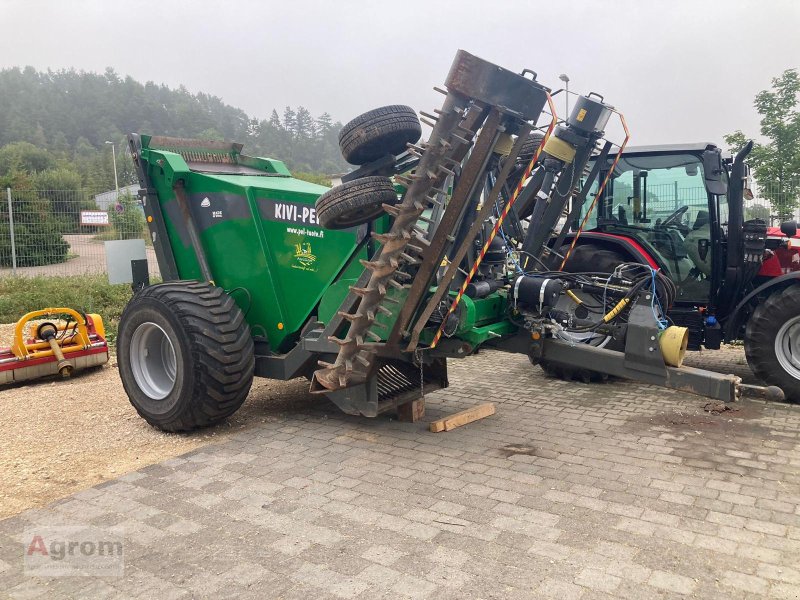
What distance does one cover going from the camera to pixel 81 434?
16.4 feet

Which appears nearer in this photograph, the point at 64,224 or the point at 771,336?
the point at 771,336

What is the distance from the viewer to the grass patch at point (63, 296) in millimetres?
10312

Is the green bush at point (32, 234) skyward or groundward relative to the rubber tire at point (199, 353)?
skyward

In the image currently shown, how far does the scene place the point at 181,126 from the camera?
3716 inches

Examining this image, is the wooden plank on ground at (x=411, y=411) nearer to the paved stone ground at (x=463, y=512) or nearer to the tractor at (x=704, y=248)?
the paved stone ground at (x=463, y=512)

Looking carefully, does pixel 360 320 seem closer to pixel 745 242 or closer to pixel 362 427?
pixel 362 427

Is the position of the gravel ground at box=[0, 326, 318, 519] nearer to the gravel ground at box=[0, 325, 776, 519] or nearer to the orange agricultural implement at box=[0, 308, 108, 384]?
the gravel ground at box=[0, 325, 776, 519]

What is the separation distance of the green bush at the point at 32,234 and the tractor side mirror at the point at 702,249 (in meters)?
11.8

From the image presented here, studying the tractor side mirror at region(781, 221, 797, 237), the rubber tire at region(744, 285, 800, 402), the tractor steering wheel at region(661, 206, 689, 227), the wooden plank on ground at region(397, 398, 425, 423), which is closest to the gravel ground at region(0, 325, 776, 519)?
the wooden plank on ground at region(397, 398, 425, 423)

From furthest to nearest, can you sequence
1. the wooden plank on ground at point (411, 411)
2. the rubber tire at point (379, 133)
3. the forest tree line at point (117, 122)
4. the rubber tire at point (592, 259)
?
the forest tree line at point (117, 122) < the rubber tire at point (592, 259) < the wooden plank on ground at point (411, 411) < the rubber tire at point (379, 133)

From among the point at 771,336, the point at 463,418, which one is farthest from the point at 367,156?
the point at 771,336

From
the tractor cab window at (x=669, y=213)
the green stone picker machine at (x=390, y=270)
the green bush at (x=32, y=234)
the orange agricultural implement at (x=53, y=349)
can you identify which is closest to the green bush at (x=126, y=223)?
the green bush at (x=32, y=234)

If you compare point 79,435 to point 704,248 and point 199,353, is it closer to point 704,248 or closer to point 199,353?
point 199,353

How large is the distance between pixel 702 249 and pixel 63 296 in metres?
9.46
